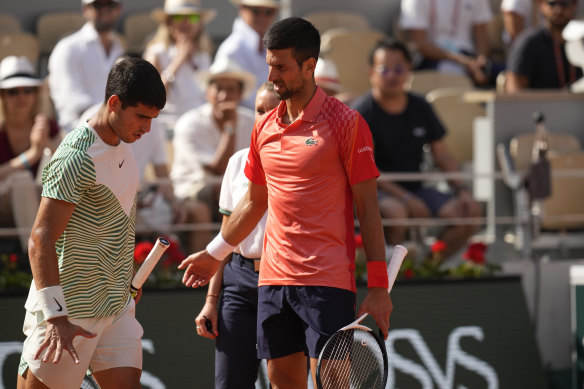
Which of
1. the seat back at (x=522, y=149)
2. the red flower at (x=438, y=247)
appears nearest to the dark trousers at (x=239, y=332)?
the red flower at (x=438, y=247)

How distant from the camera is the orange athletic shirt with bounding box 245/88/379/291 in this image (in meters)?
3.81

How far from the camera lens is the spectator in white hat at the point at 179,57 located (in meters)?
9.00

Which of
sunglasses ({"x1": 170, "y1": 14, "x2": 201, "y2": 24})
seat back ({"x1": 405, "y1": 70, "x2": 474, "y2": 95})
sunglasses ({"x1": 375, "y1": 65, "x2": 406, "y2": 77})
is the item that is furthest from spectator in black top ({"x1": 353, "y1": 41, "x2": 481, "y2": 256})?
sunglasses ({"x1": 170, "y1": 14, "x2": 201, "y2": 24})

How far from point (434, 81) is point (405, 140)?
2354 mm

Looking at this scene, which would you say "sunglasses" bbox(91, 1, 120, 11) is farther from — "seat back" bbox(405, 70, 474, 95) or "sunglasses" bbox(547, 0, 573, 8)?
"sunglasses" bbox(547, 0, 573, 8)

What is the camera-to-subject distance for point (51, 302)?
366cm

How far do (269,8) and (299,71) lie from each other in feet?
18.4

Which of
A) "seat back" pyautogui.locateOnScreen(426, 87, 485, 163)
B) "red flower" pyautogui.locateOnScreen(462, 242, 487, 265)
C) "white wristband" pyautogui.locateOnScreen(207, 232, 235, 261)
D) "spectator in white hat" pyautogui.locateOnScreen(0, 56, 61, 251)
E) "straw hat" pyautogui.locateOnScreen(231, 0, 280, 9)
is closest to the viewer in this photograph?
"white wristband" pyautogui.locateOnScreen(207, 232, 235, 261)

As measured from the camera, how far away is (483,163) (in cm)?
825

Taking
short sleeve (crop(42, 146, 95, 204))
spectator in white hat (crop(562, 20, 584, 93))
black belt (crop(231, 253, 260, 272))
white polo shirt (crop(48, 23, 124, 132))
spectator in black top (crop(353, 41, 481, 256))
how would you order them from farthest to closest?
spectator in white hat (crop(562, 20, 584, 93)), white polo shirt (crop(48, 23, 124, 132)), spectator in black top (crop(353, 41, 481, 256)), black belt (crop(231, 253, 260, 272)), short sleeve (crop(42, 146, 95, 204))

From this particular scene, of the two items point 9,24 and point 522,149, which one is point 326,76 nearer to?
point 522,149

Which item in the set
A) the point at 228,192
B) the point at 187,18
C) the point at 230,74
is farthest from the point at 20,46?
the point at 228,192

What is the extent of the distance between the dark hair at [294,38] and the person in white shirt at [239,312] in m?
0.68

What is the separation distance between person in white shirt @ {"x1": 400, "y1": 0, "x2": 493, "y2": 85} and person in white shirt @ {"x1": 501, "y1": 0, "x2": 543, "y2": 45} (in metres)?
0.44
